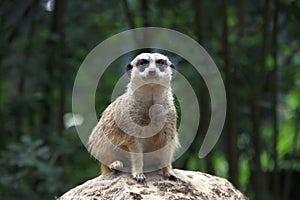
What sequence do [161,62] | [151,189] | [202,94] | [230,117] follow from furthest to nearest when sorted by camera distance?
[202,94] → [230,117] → [161,62] → [151,189]

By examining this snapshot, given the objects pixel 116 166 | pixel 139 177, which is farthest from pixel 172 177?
pixel 116 166

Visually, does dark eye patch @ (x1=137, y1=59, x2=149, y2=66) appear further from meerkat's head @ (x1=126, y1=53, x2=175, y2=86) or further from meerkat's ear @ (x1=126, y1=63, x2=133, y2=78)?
meerkat's ear @ (x1=126, y1=63, x2=133, y2=78)

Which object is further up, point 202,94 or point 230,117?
point 202,94

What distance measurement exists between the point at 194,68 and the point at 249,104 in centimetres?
144

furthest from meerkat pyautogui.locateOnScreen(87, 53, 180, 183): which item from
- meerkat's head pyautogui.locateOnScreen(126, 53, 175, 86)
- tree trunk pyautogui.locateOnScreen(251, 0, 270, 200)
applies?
tree trunk pyautogui.locateOnScreen(251, 0, 270, 200)

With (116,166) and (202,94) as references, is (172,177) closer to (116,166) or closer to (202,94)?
(116,166)

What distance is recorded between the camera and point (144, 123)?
3.74 meters

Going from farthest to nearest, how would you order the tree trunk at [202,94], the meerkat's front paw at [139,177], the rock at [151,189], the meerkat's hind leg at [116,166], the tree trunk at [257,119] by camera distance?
the tree trunk at [257,119] < the tree trunk at [202,94] < the meerkat's hind leg at [116,166] < the meerkat's front paw at [139,177] < the rock at [151,189]

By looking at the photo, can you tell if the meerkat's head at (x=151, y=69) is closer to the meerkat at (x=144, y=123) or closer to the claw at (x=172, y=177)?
the meerkat at (x=144, y=123)

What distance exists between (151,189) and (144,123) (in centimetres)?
39

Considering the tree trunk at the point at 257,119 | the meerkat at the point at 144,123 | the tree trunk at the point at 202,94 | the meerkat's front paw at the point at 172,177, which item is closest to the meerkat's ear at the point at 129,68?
the meerkat at the point at 144,123

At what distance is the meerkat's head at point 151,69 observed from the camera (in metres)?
3.65

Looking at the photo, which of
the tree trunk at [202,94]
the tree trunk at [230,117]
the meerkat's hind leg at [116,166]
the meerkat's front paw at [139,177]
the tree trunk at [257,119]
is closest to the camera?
the meerkat's front paw at [139,177]

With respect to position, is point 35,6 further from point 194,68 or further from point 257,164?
point 257,164
